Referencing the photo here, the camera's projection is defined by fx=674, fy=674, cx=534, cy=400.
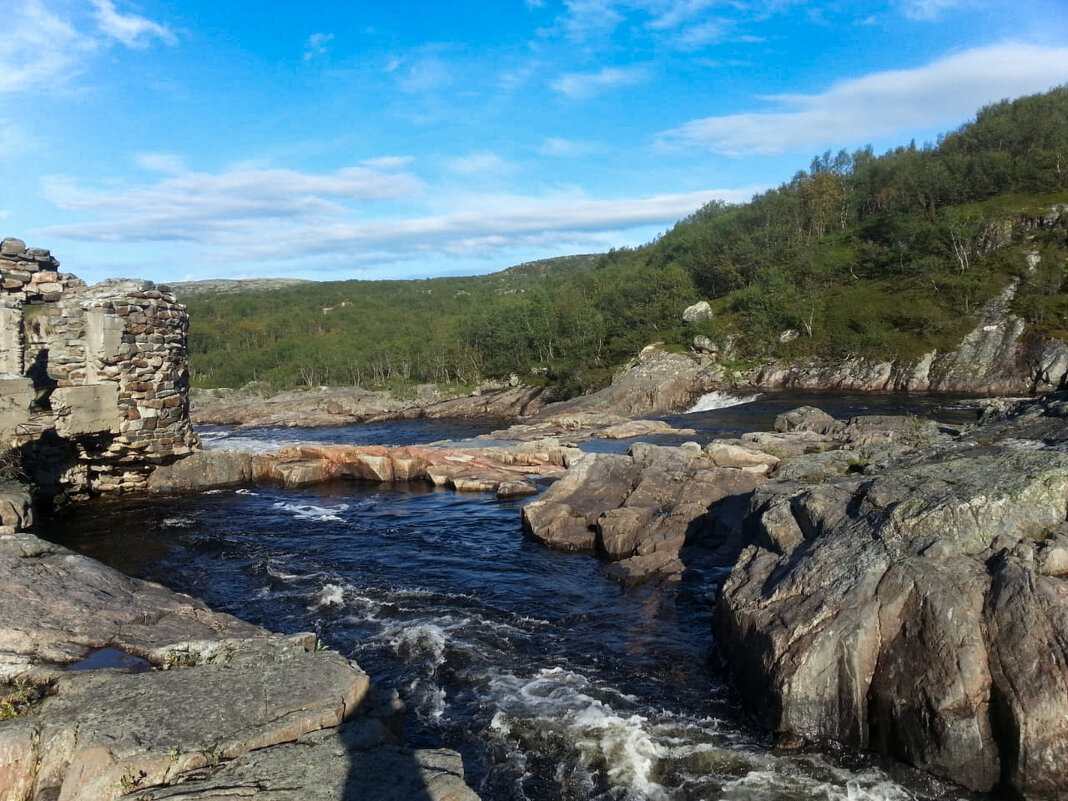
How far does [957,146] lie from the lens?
114 m

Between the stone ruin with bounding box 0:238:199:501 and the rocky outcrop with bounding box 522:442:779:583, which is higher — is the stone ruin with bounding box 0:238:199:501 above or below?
above

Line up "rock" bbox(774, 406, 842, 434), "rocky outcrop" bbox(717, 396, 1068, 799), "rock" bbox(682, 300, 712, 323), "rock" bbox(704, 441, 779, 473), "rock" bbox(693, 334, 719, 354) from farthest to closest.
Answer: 1. "rock" bbox(682, 300, 712, 323)
2. "rock" bbox(693, 334, 719, 354)
3. "rock" bbox(774, 406, 842, 434)
4. "rock" bbox(704, 441, 779, 473)
5. "rocky outcrop" bbox(717, 396, 1068, 799)

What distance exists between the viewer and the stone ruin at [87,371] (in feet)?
66.3

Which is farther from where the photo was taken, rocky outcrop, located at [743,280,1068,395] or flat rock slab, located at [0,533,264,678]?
rocky outcrop, located at [743,280,1068,395]

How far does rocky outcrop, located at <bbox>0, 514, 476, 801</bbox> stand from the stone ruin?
11706 mm

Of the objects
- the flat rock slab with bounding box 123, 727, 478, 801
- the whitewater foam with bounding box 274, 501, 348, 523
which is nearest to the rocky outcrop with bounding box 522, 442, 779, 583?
the whitewater foam with bounding box 274, 501, 348, 523

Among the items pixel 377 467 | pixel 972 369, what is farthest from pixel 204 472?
pixel 972 369

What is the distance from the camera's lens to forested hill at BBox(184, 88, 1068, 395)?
68.1 meters

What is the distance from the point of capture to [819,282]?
88.8 m

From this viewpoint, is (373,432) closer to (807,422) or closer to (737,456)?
(807,422)

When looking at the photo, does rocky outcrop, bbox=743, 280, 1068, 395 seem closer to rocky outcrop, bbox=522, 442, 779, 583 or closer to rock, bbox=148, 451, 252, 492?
rocky outcrop, bbox=522, 442, 779, 583

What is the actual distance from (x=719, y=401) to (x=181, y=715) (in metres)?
56.3

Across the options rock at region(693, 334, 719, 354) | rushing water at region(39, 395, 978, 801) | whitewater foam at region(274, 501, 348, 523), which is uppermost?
rock at region(693, 334, 719, 354)

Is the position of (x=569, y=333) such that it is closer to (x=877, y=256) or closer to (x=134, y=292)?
(x=877, y=256)
